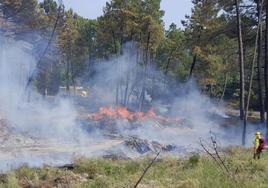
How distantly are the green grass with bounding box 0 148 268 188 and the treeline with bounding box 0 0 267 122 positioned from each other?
54.7 ft

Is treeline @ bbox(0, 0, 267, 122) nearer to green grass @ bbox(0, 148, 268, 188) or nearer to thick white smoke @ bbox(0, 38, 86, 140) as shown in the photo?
thick white smoke @ bbox(0, 38, 86, 140)

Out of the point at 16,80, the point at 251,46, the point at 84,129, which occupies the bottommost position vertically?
the point at 84,129

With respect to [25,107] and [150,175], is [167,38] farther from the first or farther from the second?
[150,175]

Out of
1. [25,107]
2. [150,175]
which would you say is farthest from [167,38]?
[150,175]

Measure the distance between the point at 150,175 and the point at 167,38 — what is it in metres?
45.9

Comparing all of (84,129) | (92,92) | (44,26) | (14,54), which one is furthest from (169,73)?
(84,129)

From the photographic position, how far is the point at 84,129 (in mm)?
37219

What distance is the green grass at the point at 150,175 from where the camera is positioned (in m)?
11.9

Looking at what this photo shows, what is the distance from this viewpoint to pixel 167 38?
2323 inches

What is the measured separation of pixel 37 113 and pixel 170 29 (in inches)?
978

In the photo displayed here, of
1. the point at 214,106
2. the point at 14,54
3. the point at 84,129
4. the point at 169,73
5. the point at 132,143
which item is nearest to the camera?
the point at 132,143

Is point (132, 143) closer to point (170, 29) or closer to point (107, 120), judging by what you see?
point (107, 120)

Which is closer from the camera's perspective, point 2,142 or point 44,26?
point 2,142

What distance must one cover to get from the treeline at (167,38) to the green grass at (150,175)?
1666 centimetres
